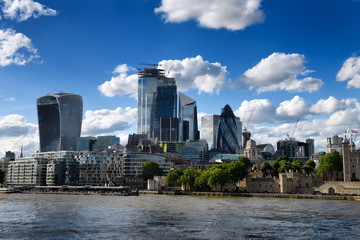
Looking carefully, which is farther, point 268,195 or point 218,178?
point 218,178

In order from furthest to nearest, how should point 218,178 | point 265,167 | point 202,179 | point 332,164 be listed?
1. point 265,167
2. point 332,164
3. point 202,179
4. point 218,178

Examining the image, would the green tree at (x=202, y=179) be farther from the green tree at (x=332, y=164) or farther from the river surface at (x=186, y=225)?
the river surface at (x=186, y=225)

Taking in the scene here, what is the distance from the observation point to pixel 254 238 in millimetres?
52312

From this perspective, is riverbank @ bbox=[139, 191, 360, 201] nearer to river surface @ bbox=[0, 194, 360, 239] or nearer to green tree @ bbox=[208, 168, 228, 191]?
green tree @ bbox=[208, 168, 228, 191]

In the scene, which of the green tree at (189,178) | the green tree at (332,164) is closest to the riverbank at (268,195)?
the green tree at (189,178)

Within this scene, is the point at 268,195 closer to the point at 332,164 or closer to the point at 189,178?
the point at 332,164

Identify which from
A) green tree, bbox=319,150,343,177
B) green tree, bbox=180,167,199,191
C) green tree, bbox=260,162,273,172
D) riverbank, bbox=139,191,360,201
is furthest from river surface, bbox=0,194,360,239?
green tree, bbox=260,162,273,172

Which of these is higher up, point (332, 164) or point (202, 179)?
point (332, 164)

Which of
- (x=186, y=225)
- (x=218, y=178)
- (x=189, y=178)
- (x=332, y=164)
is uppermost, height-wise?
(x=332, y=164)

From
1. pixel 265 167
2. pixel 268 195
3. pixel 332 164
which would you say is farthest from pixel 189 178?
pixel 332 164


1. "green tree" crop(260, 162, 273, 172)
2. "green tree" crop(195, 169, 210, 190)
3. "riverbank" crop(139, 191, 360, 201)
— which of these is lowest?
"riverbank" crop(139, 191, 360, 201)

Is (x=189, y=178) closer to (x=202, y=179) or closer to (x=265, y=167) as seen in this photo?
(x=202, y=179)

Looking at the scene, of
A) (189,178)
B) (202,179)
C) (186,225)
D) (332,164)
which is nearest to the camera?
(186,225)

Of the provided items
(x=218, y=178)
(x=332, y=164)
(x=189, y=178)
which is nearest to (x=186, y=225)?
(x=218, y=178)
